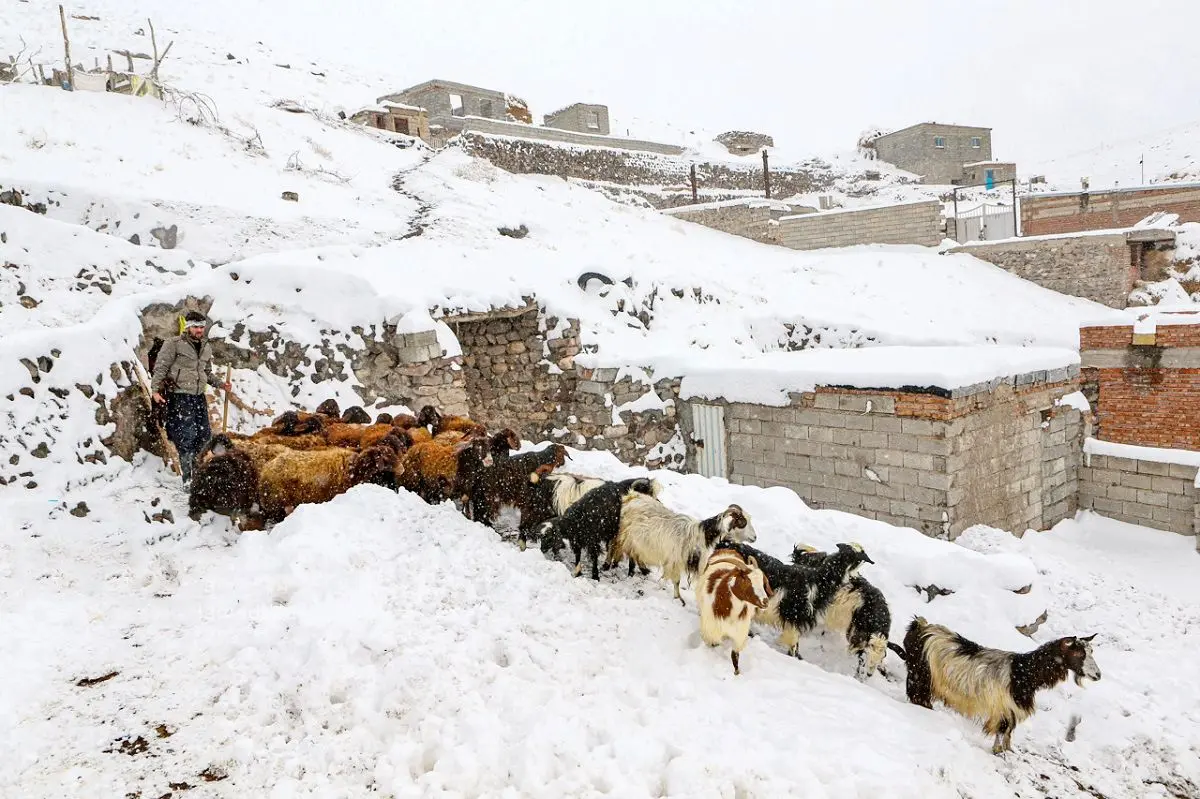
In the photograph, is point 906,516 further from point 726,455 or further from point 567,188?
point 567,188

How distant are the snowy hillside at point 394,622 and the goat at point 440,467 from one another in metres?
0.23

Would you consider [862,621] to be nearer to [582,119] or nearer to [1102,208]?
[1102,208]

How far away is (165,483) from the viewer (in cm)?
707

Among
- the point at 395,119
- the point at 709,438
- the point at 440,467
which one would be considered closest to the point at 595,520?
the point at 440,467

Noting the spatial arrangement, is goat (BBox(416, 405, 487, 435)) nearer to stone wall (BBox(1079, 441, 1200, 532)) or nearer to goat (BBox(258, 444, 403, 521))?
goat (BBox(258, 444, 403, 521))

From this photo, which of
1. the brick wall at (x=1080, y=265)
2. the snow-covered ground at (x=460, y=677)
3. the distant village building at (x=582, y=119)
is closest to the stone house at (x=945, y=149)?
the distant village building at (x=582, y=119)

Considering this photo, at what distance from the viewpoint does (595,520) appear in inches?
215

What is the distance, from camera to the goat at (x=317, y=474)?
6.16 meters

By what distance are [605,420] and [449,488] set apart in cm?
552

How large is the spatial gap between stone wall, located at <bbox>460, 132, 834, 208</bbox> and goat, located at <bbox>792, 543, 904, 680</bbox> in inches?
1048

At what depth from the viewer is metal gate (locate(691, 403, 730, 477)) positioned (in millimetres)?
10398

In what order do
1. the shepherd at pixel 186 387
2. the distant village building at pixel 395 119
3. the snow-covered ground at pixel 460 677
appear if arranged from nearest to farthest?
the snow-covered ground at pixel 460 677, the shepherd at pixel 186 387, the distant village building at pixel 395 119

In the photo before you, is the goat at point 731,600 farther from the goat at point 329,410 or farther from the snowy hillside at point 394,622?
the goat at point 329,410

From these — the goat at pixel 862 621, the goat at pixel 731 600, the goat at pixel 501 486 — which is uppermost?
the goat at pixel 501 486
